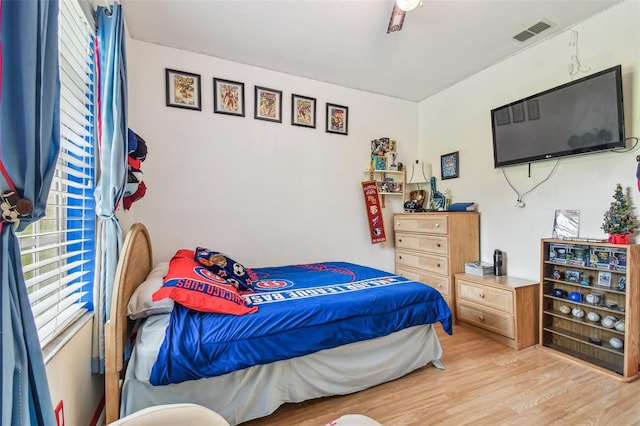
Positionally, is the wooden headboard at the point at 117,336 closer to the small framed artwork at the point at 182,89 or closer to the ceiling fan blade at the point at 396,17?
the small framed artwork at the point at 182,89

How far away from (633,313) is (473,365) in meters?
1.13

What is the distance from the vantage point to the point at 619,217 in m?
2.15

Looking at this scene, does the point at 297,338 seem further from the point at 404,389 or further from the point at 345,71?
the point at 345,71

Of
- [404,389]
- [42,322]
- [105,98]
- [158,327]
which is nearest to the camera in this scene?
[42,322]

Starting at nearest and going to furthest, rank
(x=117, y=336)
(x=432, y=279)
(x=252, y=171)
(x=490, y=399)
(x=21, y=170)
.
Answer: (x=21, y=170), (x=117, y=336), (x=490, y=399), (x=252, y=171), (x=432, y=279)

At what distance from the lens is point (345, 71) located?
10.9ft

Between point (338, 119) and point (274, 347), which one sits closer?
point (274, 347)

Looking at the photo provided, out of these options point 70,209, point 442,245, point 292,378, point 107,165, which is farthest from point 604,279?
point 70,209

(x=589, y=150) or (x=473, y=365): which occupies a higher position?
(x=589, y=150)

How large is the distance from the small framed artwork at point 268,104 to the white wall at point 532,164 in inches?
82.0

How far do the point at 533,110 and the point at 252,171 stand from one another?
9.13ft

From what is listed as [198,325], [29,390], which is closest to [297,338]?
[198,325]

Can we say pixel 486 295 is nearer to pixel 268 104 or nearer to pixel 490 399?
pixel 490 399

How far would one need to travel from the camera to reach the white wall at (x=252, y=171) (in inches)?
111
